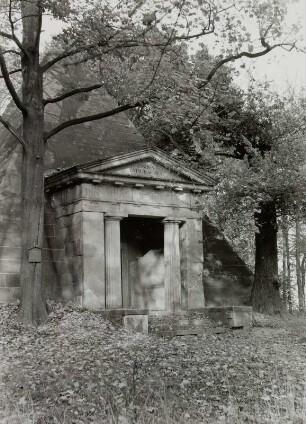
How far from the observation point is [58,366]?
853cm

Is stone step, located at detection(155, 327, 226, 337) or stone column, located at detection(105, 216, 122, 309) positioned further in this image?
stone column, located at detection(105, 216, 122, 309)

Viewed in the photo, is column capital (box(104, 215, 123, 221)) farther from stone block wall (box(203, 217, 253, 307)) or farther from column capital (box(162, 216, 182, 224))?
stone block wall (box(203, 217, 253, 307))

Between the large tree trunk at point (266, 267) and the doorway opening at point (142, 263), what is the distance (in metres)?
3.35

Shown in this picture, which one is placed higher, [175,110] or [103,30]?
[103,30]

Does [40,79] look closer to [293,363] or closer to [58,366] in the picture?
[58,366]

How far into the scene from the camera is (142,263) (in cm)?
1730

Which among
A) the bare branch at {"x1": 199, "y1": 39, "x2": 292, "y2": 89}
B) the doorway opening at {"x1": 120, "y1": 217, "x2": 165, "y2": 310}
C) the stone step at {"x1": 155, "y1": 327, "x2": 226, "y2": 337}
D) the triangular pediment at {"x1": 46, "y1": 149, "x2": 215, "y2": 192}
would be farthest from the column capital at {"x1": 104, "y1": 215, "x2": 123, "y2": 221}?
the bare branch at {"x1": 199, "y1": 39, "x2": 292, "y2": 89}

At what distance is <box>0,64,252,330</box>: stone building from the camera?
46.6ft

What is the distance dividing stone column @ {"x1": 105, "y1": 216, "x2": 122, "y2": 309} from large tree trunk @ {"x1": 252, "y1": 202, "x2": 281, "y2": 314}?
5.37 m

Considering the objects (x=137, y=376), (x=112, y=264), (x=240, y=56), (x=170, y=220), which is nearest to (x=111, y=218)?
(x=112, y=264)

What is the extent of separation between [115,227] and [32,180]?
3.15 metres

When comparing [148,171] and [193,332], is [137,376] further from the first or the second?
[148,171]

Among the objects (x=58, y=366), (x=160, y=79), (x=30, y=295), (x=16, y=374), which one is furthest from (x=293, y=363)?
(x=160, y=79)

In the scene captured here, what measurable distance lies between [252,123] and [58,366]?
12.7 meters
